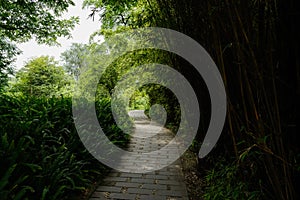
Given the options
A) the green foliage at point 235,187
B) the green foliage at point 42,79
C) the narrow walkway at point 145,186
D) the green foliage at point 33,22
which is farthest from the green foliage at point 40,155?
the green foliage at point 42,79

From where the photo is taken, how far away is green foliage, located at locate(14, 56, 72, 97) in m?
15.7

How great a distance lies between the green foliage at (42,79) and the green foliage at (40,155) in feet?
40.8

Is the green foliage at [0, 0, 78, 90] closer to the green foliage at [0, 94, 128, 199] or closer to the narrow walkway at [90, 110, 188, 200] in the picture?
the green foliage at [0, 94, 128, 199]

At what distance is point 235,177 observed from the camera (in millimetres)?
2135

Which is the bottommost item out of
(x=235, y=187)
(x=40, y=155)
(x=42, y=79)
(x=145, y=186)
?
(x=145, y=186)

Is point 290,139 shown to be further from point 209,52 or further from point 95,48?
point 95,48

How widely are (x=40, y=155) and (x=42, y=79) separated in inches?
634

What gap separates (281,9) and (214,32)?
535 mm

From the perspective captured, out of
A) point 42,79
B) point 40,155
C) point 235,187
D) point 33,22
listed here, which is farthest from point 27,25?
point 42,79

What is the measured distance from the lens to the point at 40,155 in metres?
2.42

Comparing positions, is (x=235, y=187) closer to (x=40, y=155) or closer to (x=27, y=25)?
(x=40, y=155)

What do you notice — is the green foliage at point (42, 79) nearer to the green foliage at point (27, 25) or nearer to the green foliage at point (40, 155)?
the green foliage at point (27, 25)

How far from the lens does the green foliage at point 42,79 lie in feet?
51.4

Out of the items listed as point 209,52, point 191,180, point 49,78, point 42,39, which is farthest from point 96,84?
point 49,78
